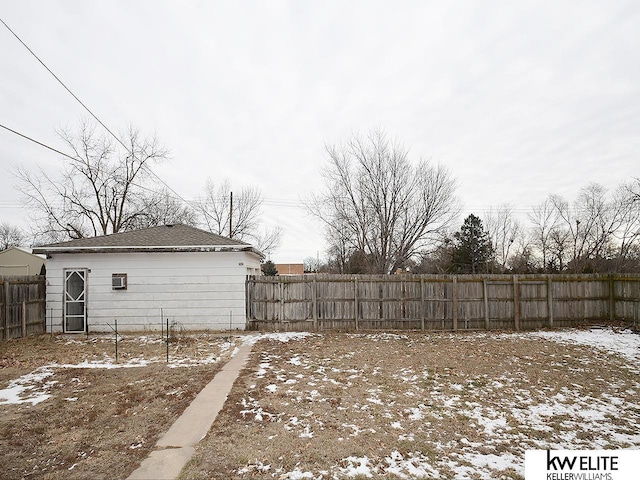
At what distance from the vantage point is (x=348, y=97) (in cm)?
1388

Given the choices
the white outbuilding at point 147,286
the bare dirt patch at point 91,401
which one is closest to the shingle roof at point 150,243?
the white outbuilding at point 147,286

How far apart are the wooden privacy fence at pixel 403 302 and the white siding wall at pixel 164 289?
0.77 meters

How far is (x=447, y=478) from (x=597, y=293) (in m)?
13.1

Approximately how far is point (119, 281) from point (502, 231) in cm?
3650

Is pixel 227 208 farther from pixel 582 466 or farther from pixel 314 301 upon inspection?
pixel 582 466

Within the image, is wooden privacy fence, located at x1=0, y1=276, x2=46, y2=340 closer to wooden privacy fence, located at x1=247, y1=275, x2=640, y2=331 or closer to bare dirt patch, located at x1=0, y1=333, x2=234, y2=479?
bare dirt patch, located at x1=0, y1=333, x2=234, y2=479

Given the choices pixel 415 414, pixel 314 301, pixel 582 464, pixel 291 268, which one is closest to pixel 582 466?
pixel 582 464

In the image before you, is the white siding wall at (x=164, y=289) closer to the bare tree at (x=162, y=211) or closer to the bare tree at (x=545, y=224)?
the bare tree at (x=162, y=211)

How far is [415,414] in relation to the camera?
4.85m

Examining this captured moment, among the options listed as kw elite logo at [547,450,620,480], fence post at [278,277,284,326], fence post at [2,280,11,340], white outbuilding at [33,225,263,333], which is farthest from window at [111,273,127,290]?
kw elite logo at [547,450,620,480]

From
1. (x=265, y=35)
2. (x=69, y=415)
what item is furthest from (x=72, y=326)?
(x=265, y=35)

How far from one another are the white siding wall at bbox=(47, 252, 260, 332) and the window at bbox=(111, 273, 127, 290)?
12cm

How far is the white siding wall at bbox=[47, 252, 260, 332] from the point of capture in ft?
39.4

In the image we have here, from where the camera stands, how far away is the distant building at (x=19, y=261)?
27.5 meters
